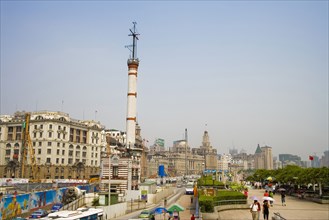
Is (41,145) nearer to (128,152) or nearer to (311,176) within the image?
(128,152)

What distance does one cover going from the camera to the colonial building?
10169 cm

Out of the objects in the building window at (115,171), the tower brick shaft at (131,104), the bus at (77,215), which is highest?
the tower brick shaft at (131,104)

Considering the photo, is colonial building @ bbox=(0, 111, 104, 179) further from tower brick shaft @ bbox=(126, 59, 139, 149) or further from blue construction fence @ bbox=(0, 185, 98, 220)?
blue construction fence @ bbox=(0, 185, 98, 220)

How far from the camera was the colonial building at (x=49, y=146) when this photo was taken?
4003 inches

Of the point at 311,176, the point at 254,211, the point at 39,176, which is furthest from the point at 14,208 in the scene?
the point at 39,176

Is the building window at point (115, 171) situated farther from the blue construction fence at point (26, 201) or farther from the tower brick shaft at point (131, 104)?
the blue construction fence at point (26, 201)

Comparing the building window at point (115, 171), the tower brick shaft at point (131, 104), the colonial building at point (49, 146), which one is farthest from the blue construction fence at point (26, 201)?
the colonial building at point (49, 146)

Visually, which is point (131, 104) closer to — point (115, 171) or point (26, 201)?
point (115, 171)

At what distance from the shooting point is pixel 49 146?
102500 mm

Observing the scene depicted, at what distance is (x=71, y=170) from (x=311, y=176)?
7866 centimetres

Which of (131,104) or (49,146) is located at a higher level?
(131,104)

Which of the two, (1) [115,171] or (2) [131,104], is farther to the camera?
(2) [131,104]

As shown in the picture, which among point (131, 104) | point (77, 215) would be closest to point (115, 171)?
point (131, 104)

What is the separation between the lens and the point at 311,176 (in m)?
51.5
